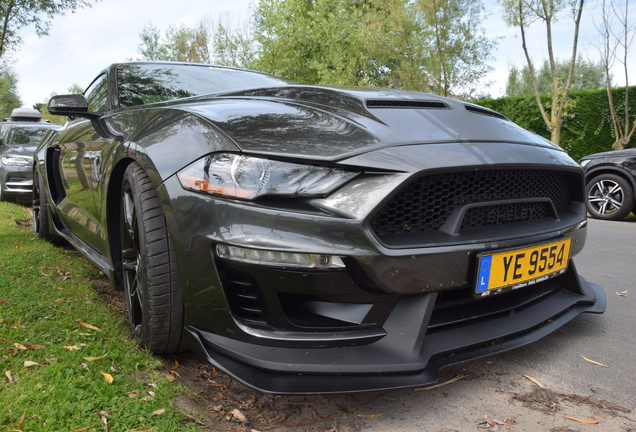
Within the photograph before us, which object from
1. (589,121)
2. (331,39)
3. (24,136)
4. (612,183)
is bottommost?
(612,183)

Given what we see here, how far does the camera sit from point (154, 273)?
5.45 feet

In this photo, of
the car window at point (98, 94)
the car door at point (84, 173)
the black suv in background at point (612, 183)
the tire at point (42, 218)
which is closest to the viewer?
the car door at point (84, 173)

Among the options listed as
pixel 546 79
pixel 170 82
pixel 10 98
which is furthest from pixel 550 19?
pixel 10 98

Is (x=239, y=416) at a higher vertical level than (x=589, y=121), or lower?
lower

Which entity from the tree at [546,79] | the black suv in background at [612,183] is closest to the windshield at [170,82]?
the black suv in background at [612,183]

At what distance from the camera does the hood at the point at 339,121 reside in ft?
4.85

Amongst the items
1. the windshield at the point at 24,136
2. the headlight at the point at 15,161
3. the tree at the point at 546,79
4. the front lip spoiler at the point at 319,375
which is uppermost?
the tree at the point at 546,79

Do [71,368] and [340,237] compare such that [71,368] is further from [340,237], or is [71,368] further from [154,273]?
[340,237]

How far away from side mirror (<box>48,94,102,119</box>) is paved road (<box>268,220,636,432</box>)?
79.9 inches

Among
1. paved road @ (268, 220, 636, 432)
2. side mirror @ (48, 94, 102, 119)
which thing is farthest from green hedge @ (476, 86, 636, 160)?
side mirror @ (48, 94, 102, 119)

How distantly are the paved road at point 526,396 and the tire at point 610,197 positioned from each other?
5.07m

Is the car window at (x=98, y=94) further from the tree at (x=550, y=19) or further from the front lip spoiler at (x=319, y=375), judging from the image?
the tree at (x=550, y=19)

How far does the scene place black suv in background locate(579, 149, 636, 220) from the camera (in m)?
6.37

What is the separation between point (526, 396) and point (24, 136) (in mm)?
9426
